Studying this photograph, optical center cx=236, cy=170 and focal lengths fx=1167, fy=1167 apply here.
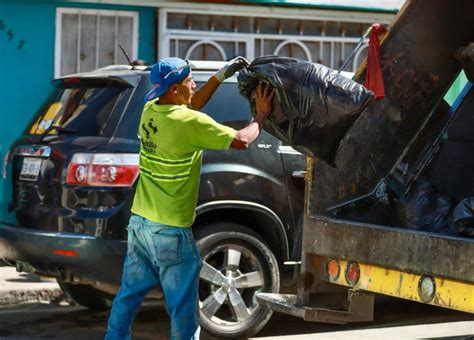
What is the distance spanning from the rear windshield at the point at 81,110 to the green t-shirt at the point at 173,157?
1.71 meters

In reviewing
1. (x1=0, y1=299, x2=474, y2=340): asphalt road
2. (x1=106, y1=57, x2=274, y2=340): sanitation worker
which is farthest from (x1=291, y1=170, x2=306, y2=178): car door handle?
(x1=106, y1=57, x2=274, y2=340): sanitation worker

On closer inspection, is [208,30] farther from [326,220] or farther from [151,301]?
[326,220]

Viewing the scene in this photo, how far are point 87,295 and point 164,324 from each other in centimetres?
68

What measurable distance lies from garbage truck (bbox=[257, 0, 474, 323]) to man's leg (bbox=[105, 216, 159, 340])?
797 millimetres

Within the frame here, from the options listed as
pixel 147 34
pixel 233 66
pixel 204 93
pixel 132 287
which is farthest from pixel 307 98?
pixel 147 34

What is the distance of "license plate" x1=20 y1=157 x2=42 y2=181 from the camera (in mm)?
8023

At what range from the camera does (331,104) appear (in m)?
6.11

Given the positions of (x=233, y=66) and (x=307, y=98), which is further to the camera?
(x=233, y=66)

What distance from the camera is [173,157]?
6168 millimetres

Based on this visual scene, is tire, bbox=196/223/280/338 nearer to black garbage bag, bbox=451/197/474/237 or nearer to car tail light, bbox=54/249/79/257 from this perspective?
car tail light, bbox=54/249/79/257

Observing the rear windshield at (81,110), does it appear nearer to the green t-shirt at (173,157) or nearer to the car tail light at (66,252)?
the car tail light at (66,252)

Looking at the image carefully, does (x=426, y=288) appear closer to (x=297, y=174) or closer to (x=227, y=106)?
(x=297, y=174)

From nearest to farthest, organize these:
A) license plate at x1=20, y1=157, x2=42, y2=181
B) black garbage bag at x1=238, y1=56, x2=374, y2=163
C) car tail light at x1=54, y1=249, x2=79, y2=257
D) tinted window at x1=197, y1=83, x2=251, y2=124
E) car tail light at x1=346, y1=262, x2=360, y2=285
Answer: black garbage bag at x1=238, y1=56, x2=374, y2=163, car tail light at x1=346, y1=262, x2=360, y2=285, car tail light at x1=54, y1=249, x2=79, y2=257, license plate at x1=20, y1=157, x2=42, y2=181, tinted window at x1=197, y1=83, x2=251, y2=124

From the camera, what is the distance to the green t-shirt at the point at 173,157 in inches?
239
